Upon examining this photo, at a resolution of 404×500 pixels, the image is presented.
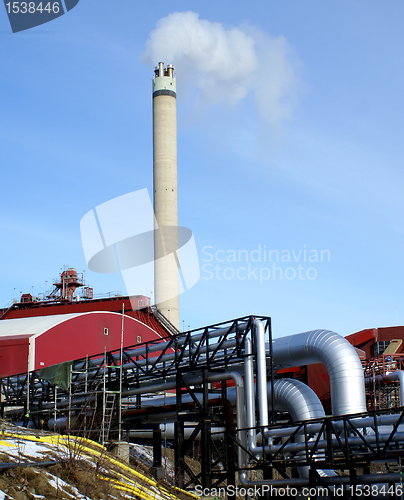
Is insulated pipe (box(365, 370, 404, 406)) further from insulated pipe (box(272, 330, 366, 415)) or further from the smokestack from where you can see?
the smokestack

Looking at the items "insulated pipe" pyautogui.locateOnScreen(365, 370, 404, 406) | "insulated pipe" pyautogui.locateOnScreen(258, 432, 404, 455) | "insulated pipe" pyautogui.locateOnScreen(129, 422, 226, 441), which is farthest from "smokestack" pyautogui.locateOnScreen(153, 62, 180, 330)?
"insulated pipe" pyautogui.locateOnScreen(258, 432, 404, 455)

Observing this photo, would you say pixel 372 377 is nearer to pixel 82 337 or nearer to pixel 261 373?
pixel 261 373

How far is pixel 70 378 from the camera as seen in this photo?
992 inches

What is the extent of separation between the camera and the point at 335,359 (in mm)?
17391

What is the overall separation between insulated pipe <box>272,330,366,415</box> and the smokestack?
31.7 metres

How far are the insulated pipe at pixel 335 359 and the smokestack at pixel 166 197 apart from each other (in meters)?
31.7

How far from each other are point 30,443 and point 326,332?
978cm

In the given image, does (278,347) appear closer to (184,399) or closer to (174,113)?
(184,399)

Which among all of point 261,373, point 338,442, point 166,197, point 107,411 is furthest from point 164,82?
point 338,442

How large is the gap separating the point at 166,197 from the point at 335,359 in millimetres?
36883

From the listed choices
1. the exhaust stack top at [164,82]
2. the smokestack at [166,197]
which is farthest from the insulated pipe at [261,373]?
the exhaust stack top at [164,82]

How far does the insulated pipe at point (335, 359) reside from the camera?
16672 mm

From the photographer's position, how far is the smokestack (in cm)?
5100

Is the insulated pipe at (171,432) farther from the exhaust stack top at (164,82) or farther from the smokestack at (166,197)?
the exhaust stack top at (164,82)
